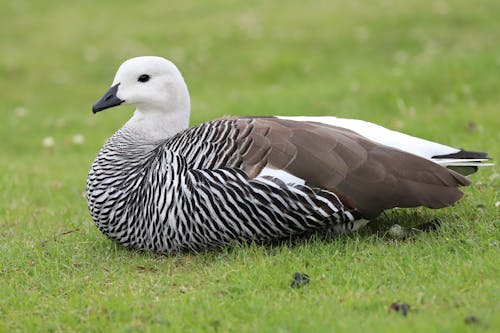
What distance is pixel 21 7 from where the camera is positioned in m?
19.4

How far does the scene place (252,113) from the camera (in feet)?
33.9

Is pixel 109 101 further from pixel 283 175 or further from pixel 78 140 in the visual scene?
pixel 78 140

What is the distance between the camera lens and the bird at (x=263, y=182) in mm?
4973

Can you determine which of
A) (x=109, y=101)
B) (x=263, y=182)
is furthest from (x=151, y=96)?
(x=263, y=182)

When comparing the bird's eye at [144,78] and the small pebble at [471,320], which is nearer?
the small pebble at [471,320]

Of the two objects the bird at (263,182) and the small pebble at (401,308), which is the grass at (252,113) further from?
the bird at (263,182)

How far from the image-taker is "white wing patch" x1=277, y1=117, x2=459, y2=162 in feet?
17.6

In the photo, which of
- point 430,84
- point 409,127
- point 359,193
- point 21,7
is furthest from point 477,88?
point 21,7

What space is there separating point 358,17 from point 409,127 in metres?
6.64

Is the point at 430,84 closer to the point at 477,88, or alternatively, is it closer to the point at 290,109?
the point at 477,88

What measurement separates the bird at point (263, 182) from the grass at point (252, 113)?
183 mm

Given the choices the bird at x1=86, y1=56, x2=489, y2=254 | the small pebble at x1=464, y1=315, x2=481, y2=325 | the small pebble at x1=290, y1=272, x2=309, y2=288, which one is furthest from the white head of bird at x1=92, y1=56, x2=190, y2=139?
the small pebble at x1=464, y1=315, x2=481, y2=325

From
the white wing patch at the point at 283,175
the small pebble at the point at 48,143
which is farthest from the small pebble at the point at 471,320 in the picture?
the small pebble at the point at 48,143

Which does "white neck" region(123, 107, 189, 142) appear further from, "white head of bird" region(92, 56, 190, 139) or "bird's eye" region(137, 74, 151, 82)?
"bird's eye" region(137, 74, 151, 82)
